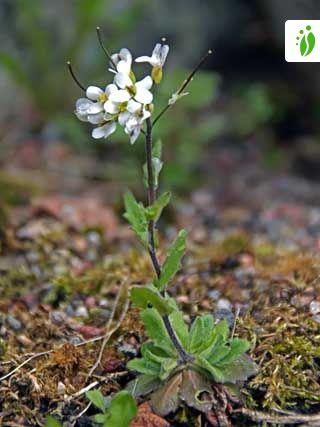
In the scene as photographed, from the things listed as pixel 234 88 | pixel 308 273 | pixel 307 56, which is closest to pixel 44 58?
pixel 234 88

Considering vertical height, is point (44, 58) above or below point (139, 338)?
above

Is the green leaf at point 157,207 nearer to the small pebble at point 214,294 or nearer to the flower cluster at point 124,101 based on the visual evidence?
the flower cluster at point 124,101

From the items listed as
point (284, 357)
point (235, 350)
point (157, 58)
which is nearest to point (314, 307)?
point (284, 357)

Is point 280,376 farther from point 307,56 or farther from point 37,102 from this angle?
point 37,102

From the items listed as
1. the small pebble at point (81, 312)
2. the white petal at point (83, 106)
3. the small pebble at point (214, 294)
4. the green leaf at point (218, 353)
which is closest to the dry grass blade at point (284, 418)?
the green leaf at point (218, 353)

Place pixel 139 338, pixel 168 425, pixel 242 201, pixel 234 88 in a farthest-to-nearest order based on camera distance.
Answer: pixel 234 88 → pixel 242 201 → pixel 139 338 → pixel 168 425

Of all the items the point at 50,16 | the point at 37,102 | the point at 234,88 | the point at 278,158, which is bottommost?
the point at 278,158

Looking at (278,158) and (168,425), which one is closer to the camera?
(168,425)
